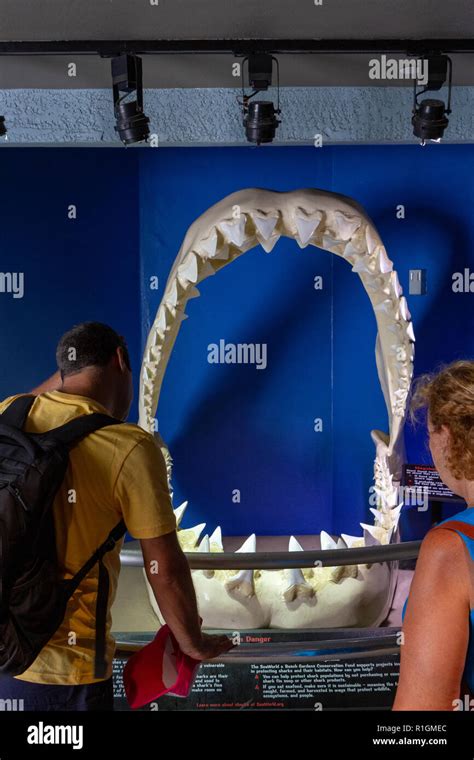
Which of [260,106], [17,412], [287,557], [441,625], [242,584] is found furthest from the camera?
[260,106]

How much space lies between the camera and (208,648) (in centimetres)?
160

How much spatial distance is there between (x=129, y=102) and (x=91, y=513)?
2.19 m

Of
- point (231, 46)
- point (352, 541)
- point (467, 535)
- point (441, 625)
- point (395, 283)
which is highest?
point (231, 46)

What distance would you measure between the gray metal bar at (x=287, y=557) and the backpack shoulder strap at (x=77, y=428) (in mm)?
629

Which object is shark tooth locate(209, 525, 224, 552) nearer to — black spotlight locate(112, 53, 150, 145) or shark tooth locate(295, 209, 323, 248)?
shark tooth locate(295, 209, 323, 248)

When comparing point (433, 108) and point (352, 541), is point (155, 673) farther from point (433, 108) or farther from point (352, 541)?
point (433, 108)

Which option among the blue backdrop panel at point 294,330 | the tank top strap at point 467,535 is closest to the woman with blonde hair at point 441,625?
the tank top strap at point 467,535

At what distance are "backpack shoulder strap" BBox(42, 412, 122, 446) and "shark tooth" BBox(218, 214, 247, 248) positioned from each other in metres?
1.55

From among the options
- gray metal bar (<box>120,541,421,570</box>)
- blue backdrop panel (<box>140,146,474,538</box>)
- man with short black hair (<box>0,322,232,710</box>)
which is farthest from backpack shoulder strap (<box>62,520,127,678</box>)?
blue backdrop panel (<box>140,146,474,538</box>)

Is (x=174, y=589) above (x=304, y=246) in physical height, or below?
below

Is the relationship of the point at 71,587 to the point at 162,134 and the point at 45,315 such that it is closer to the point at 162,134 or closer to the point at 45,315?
the point at 45,315

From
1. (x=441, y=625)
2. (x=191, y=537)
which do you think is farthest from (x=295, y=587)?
(x=441, y=625)

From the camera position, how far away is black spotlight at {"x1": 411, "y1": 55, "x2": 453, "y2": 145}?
3.19 metres

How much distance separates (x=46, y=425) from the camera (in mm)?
1527
